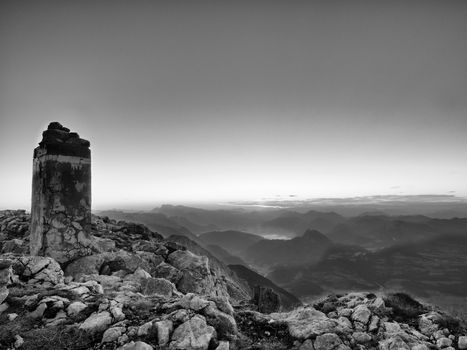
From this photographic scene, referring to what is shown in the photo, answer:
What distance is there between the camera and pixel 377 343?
687cm

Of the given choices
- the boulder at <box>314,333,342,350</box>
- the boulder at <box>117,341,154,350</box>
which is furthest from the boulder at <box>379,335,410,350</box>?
the boulder at <box>117,341,154,350</box>

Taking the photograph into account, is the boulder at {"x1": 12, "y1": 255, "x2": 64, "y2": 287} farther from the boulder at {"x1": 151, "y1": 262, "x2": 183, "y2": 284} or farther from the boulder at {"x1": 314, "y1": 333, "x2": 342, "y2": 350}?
the boulder at {"x1": 314, "y1": 333, "x2": 342, "y2": 350}

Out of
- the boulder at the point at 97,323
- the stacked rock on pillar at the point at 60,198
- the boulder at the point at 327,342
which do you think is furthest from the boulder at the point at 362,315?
the stacked rock on pillar at the point at 60,198

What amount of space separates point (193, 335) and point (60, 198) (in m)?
9.08

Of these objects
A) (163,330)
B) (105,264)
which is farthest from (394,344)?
(105,264)

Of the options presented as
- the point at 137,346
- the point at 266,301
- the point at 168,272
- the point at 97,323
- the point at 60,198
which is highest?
the point at 60,198

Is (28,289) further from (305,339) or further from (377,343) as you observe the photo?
(377,343)

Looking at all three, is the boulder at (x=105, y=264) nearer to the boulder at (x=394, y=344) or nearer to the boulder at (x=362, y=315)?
the boulder at (x=362, y=315)

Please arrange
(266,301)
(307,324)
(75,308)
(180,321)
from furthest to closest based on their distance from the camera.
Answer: (266,301) → (307,324) → (75,308) → (180,321)

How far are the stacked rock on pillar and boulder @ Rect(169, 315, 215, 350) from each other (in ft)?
26.3

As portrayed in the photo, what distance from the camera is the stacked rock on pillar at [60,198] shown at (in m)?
11.4

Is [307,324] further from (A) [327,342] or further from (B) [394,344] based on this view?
(B) [394,344]

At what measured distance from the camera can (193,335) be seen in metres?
6.06

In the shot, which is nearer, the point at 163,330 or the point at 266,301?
the point at 163,330
